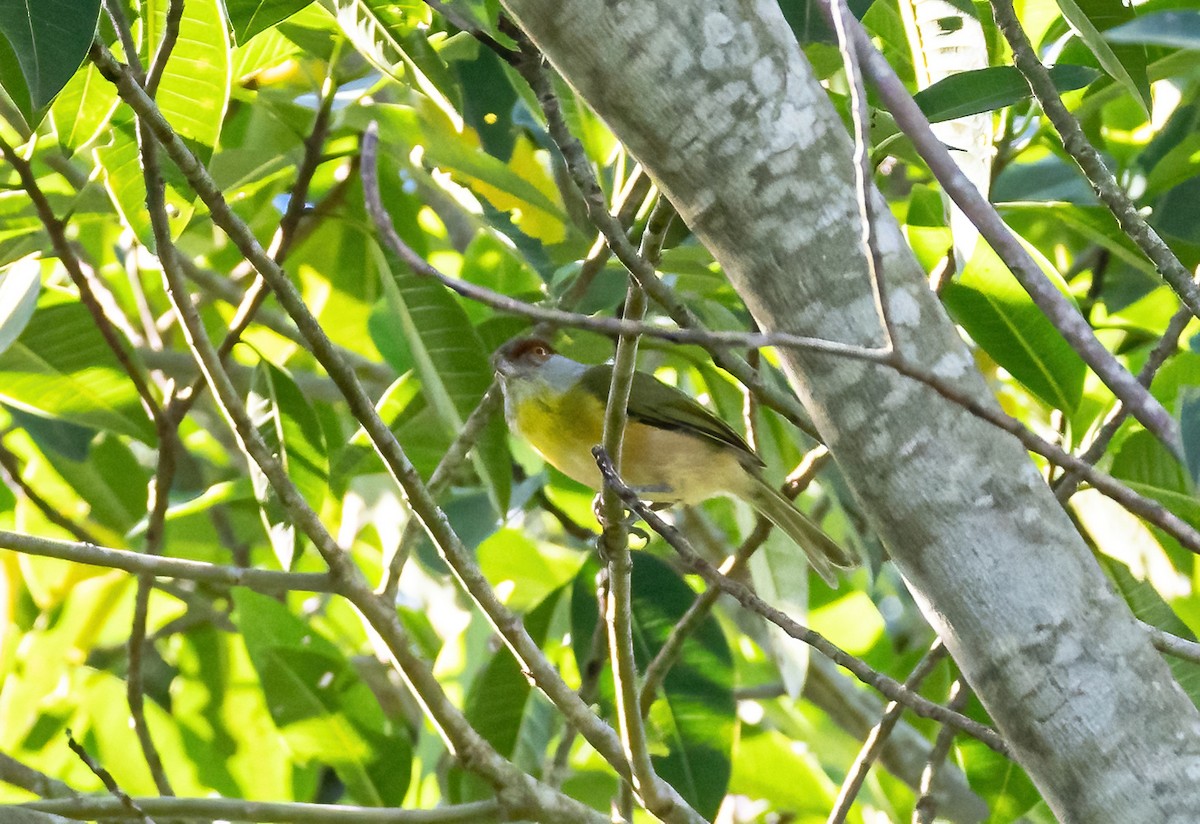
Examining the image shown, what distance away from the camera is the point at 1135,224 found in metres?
1.99

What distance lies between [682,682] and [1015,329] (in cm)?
121

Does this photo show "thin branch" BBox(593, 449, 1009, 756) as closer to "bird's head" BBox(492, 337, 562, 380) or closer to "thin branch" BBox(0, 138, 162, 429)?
"thin branch" BBox(0, 138, 162, 429)

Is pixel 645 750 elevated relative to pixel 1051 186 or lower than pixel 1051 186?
lower

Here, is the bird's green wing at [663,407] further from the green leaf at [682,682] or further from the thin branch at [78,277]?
the thin branch at [78,277]

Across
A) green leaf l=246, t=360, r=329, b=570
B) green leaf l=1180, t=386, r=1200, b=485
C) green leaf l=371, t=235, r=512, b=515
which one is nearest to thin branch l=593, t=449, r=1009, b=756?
green leaf l=1180, t=386, r=1200, b=485

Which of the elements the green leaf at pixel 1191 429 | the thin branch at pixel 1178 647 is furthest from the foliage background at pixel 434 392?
the thin branch at pixel 1178 647

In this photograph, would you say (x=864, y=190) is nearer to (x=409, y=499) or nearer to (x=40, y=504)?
(x=409, y=499)

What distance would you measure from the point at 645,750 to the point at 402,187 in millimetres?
2473

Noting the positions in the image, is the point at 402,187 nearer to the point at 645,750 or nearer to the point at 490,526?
the point at 490,526

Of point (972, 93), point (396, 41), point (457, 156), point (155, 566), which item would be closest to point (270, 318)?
point (457, 156)

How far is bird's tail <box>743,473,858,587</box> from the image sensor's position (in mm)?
3842

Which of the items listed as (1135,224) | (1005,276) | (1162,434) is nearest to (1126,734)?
(1162,434)

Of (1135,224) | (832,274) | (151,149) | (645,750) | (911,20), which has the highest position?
(911,20)

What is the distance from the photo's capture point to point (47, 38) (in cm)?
190
